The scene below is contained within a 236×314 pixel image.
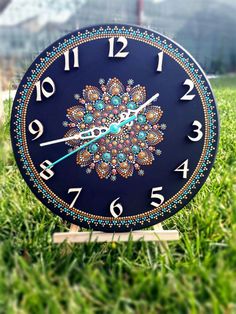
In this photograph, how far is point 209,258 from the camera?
1382 mm

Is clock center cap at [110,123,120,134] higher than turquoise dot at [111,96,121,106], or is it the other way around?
turquoise dot at [111,96,121,106]

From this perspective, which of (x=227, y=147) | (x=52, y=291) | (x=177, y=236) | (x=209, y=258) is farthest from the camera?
(x=227, y=147)

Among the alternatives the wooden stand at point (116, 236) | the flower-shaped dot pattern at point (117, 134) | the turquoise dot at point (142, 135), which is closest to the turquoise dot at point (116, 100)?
the flower-shaped dot pattern at point (117, 134)

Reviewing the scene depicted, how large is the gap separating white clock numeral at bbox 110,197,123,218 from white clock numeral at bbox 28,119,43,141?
1.08 feet

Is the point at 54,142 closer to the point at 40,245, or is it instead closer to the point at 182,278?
the point at 40,245

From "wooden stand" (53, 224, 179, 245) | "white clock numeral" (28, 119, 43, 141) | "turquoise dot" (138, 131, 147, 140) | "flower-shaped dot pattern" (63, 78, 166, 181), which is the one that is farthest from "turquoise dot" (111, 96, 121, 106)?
"wooden stand" (53, 224, 179, 245)

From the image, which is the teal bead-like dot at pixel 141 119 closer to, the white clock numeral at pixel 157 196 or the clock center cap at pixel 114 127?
the clock center cap at pixel 114 127

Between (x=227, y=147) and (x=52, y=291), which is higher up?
(x=227, y=147)

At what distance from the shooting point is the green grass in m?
1.20

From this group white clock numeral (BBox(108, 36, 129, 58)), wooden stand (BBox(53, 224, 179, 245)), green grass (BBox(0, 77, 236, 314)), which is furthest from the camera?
wooden stand (BBox(53, 224, 179, 245))

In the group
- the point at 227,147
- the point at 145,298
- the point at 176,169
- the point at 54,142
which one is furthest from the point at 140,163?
the point at 227,147

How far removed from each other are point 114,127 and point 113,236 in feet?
1.21

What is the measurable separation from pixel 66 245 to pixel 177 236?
375mm

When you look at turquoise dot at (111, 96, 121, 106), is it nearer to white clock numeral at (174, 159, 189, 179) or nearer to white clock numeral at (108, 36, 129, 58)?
white clock numeral at (108, 36, 129, 58)
